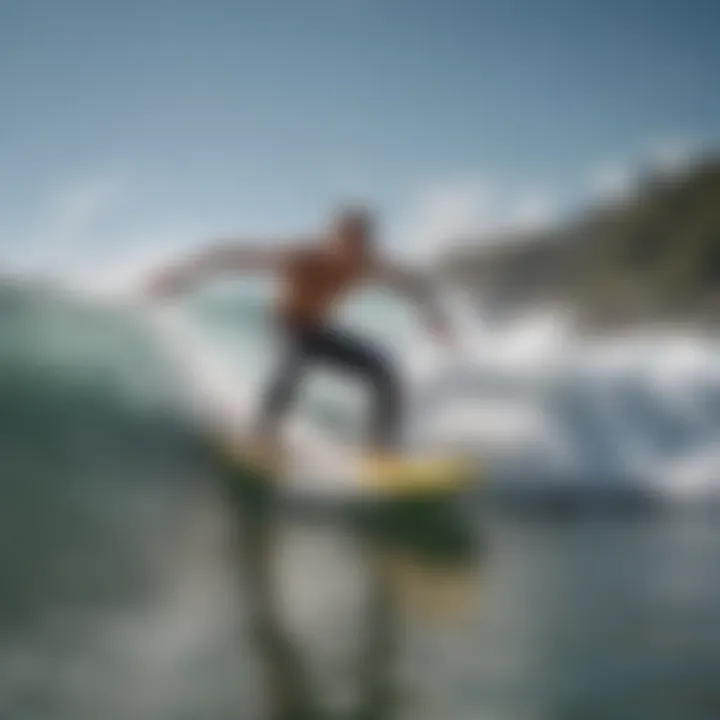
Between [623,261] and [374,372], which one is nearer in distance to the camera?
[374,372]

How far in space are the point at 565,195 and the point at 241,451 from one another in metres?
0.75

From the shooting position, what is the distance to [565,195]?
2.02 m

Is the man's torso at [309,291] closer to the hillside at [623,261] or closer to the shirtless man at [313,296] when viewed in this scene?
the shirtless man at [313,296]

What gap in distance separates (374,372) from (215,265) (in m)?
0.33

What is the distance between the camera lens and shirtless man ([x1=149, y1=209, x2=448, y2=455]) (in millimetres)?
1874

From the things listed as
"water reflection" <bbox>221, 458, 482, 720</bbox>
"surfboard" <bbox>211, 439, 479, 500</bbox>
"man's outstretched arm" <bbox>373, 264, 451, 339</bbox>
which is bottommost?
"water reflection" <bbox>221, 458, 482, 720</bbox>

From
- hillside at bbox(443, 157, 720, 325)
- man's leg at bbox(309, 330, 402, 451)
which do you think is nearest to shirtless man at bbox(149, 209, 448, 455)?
man's leg at bbox(309, 330, 402, 451)

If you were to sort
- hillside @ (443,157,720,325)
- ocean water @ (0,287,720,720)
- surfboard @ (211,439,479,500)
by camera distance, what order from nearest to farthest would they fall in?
ocean water @ (0,287,720,720) < surfboard @ (211,439,479,500) < hillside @ (443,157,720,325)

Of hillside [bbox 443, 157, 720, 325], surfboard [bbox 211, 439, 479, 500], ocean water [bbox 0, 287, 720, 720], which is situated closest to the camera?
ocean water [bbox 0, 287, 720, 720]

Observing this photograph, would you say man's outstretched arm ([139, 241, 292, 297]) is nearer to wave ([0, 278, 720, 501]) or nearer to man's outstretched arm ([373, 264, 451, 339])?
wave ([0, 278, 720, 501])

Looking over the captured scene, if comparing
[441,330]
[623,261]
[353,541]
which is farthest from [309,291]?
[623,261]

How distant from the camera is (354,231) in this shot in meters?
1.90

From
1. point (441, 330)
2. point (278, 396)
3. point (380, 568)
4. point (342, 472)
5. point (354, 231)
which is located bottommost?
point (380, 568)

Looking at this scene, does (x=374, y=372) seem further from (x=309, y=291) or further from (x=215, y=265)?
(x=215, y=265)
